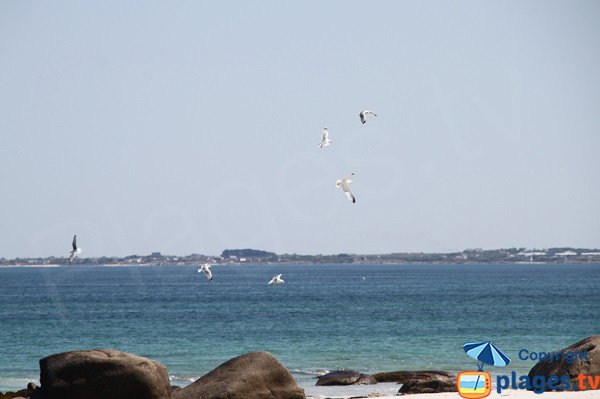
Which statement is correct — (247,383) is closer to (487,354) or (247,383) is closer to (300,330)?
(487,354)

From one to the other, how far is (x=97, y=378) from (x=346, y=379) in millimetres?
14556

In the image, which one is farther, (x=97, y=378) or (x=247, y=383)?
(x=247, y=383)

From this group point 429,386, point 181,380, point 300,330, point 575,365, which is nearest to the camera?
point 575,365

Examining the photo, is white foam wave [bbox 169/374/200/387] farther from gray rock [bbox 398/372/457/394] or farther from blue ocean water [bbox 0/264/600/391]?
gray rock [bbox 398/372/457/394]

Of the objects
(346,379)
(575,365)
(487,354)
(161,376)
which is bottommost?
(346,379)

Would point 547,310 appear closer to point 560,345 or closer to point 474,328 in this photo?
point 474,328

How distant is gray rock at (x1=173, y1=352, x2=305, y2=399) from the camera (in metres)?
21.7

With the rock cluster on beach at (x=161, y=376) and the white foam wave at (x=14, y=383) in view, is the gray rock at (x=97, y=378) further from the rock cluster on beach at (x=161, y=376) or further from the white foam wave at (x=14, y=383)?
the white foam wave at (x=14, y=383)

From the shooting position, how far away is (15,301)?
11238 cm

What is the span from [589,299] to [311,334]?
5657cm

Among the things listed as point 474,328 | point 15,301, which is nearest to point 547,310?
point 474,328

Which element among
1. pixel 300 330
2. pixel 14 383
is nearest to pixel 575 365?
pixel 14 383

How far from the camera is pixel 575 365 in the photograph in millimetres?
23844

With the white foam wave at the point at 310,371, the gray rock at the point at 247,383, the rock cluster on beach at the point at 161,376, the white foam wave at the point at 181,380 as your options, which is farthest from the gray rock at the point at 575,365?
the white foam wave at the point at 310,371
